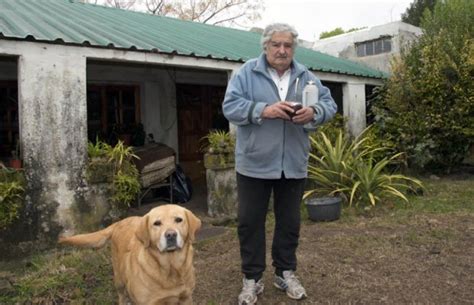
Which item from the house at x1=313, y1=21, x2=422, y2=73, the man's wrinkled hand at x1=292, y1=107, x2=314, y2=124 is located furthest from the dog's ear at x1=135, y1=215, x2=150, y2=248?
the house at x1=313, y1=21, x2=422, y2=73

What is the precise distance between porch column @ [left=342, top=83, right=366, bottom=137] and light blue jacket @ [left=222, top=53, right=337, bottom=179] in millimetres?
7188

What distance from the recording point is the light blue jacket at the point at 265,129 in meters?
3.36

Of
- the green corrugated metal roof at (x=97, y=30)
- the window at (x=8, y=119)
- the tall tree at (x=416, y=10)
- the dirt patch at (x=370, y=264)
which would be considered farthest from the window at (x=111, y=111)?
the tall tree at (x=416, y=10)

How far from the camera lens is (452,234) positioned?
557cm

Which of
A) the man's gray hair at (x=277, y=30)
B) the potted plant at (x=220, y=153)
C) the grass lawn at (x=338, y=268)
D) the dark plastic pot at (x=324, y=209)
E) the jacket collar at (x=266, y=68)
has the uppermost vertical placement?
the man's gray hair at (x=277, y=30)

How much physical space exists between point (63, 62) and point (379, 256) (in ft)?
13.5

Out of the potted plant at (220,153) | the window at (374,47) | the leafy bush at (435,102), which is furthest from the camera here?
the window at (374,47)

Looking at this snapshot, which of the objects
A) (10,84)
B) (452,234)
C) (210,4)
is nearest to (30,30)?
(10,84)

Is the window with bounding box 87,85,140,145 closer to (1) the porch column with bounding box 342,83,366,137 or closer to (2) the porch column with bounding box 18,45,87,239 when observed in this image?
(2) the porch column with bounding box 18,45,87,239

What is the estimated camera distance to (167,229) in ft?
9.46

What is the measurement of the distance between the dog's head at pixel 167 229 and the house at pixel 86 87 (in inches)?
107

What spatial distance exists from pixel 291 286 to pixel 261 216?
2.12 ft

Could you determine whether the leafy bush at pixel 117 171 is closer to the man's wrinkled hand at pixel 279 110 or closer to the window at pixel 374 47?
the man's wrinkled hand at pixel 279 110

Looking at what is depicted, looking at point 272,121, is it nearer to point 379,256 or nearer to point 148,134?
point 379,256
